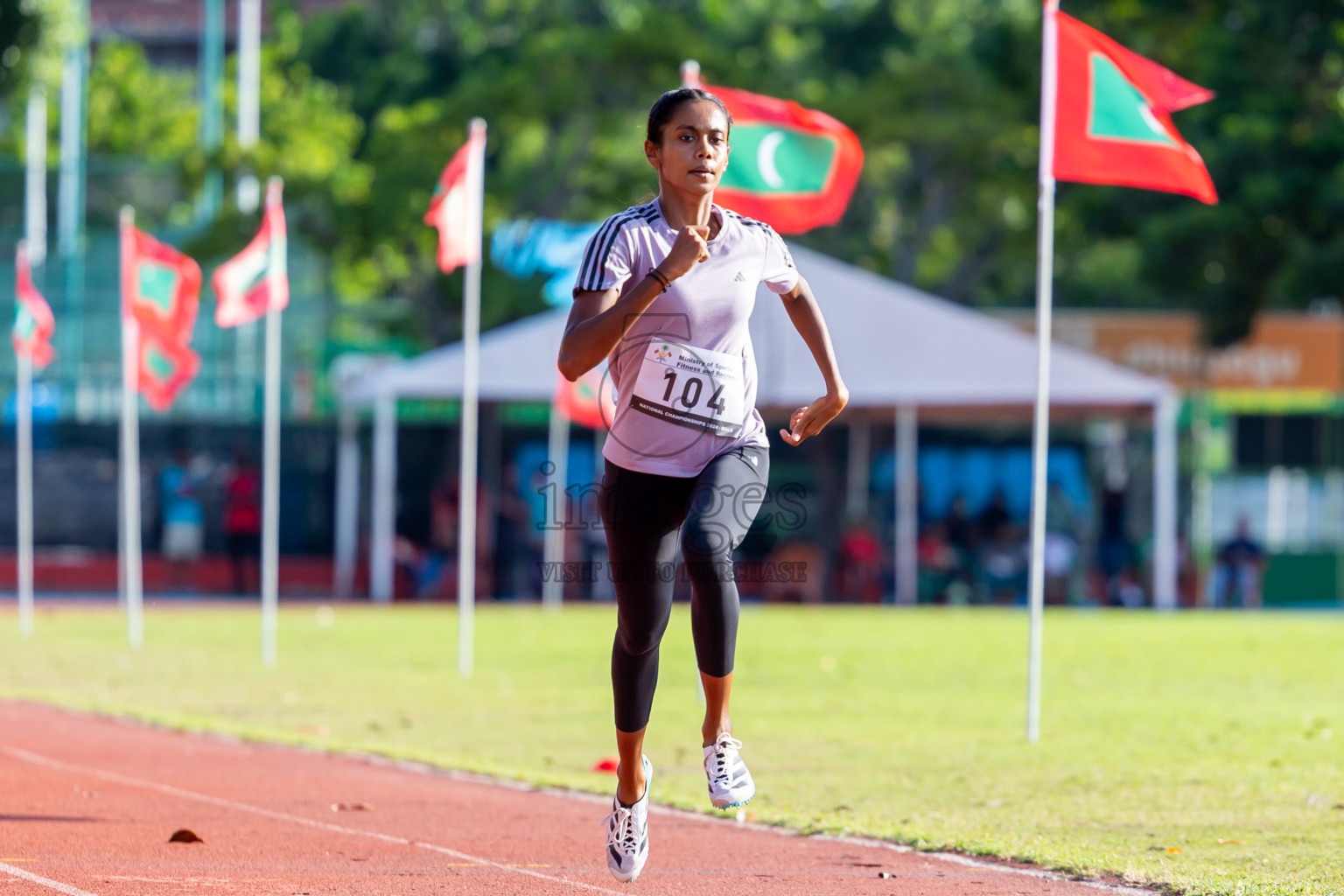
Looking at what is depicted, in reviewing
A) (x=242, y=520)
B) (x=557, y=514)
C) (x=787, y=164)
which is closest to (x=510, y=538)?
Result: (x=557, y=514)

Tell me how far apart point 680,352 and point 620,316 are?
356mm

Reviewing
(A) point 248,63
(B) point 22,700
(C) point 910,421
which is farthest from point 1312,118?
(A) point 248,63

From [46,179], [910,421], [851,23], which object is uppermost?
[851,23]

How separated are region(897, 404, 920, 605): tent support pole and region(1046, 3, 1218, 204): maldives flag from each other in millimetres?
15246

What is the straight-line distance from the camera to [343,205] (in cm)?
3108

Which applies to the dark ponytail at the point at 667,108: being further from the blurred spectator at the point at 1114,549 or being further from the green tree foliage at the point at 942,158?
the blurred spectator at the point at 1114,549

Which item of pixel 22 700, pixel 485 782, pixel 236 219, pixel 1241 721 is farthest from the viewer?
pixel 236 219

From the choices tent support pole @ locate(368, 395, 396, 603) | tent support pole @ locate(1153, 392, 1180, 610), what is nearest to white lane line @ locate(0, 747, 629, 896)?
tent support pole @ locate(368, 395, 396, 603)

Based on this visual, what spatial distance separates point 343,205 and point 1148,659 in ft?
57.3

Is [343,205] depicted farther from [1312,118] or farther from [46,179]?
[1312,118]

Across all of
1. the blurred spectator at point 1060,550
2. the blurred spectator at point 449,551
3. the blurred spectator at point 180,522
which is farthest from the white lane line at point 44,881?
the blurred spectator at point 180,522

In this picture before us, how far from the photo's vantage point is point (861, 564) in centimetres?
2827

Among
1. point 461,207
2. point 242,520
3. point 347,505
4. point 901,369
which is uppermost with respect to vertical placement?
point 461,207

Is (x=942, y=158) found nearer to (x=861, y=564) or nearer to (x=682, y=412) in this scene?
(x=861, y=564)
